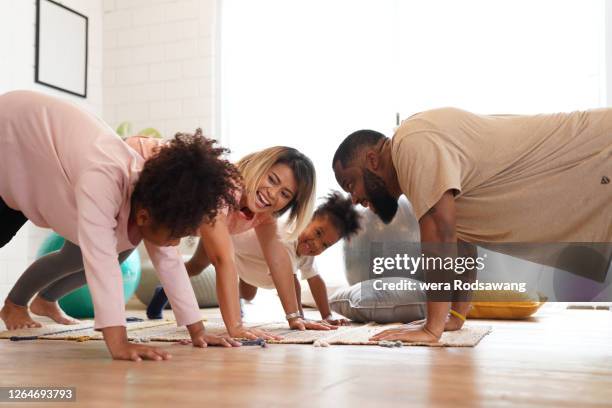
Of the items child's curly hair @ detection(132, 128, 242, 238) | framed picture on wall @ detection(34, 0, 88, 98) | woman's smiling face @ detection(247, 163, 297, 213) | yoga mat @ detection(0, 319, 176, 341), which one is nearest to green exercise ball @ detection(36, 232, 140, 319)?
yoga mat @ detection(0, 319, 176, 341)

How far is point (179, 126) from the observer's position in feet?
16.4

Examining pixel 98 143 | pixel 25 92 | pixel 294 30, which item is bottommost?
pixel 98 143

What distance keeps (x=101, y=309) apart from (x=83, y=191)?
26cm

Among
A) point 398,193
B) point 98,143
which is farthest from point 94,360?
point 398,193

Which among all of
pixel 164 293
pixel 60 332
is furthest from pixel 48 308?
pixel 164 293

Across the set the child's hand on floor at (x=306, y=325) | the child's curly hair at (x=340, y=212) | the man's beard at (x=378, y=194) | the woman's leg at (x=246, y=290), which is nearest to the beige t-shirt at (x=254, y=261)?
the child's curly hair at (x=340, y=212)

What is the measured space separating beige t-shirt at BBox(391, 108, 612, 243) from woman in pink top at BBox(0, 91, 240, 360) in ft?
1.75

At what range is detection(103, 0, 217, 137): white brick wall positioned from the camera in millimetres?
4980

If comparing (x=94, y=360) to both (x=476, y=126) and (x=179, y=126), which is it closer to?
(x=476, y=126)

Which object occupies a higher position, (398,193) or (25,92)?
(25,92)

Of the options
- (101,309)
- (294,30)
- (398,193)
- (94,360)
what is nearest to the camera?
(101,309)

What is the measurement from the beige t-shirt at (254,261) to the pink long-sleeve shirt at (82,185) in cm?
116

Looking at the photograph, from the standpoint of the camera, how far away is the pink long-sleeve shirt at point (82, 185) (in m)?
1.52

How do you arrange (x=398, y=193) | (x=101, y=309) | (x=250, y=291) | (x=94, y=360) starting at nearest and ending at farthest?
(x=101, y=309) → (x=94, y=360) → (x=398, y=193) → (x=250, y=291)
